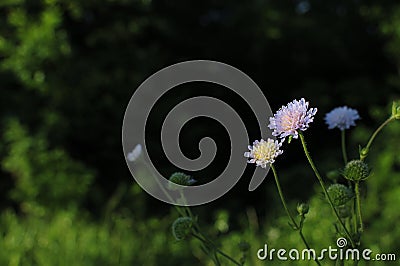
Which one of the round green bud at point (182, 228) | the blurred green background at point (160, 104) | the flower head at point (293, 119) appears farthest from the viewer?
the blurred green background at point (160, 104)

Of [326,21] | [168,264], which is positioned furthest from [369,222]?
[326,21]

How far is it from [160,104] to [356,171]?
2781mm

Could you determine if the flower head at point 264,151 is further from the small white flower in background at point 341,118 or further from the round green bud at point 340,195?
the small white flower in background at point 341,118

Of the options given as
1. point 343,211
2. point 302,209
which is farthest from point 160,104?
point 302,209

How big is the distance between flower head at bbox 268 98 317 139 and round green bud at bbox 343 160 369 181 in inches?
4.5

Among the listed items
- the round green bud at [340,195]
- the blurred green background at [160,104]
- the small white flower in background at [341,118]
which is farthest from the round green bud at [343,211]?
the blurred green background at [160,104]

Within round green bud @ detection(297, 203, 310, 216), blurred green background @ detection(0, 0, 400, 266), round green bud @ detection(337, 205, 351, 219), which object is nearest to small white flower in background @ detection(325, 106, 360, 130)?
round green bud @ detection(337, 205, 351, 219)

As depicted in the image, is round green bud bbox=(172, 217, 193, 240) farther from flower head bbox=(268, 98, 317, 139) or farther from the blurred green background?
the blurred green background

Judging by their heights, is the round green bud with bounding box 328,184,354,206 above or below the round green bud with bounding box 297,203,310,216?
above

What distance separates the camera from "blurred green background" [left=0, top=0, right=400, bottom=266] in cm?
303

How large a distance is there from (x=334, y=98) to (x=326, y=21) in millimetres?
517

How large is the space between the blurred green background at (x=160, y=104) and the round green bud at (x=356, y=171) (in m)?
1.69

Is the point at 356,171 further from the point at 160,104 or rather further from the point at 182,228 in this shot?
the point at 160,104

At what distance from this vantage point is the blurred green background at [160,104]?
303cm
